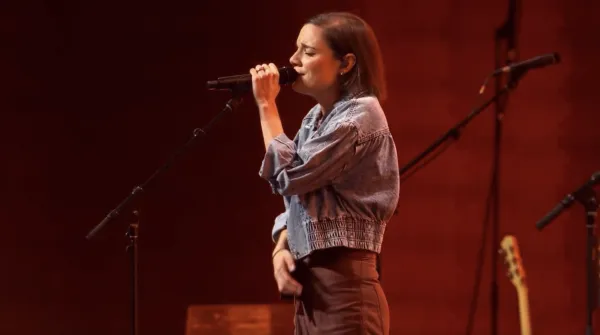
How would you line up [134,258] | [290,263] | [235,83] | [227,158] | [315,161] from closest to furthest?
[315,161] → [290,263] → [235,83] → [134,258] → [227,158]

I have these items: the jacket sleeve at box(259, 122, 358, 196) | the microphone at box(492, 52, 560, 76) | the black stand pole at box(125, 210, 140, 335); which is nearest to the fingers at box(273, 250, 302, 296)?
the jacket sleeve at box(259, 122, 358, 196)

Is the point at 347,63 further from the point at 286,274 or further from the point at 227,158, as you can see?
the point at 227,158

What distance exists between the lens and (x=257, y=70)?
5.98 feet

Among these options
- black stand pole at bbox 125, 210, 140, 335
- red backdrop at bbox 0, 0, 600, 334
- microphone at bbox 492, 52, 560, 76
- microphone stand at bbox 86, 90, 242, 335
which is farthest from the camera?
red backdrop at bbox 0, 0, 600, 334

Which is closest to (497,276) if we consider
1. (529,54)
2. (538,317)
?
(538,317)

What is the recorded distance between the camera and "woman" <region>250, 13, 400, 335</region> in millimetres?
1649

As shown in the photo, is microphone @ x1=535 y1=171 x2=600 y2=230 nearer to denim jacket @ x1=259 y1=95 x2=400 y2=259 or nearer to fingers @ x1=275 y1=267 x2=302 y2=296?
A: denim jacket @ x1=259 y1=95 x2=400 y2=259

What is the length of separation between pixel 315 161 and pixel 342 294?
28cm

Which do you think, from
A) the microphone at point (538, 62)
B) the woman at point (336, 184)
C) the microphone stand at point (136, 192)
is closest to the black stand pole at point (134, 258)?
the microphone stand at point (136, 192)

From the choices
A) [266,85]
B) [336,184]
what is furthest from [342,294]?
[266,85]

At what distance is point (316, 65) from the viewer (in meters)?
1.76

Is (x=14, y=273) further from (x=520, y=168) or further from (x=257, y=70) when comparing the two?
(x=520, y=168)

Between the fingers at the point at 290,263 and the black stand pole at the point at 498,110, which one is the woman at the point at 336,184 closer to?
the fingers at the point at 290,263

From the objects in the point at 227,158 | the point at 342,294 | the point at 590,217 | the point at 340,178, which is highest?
the point at 227,158
